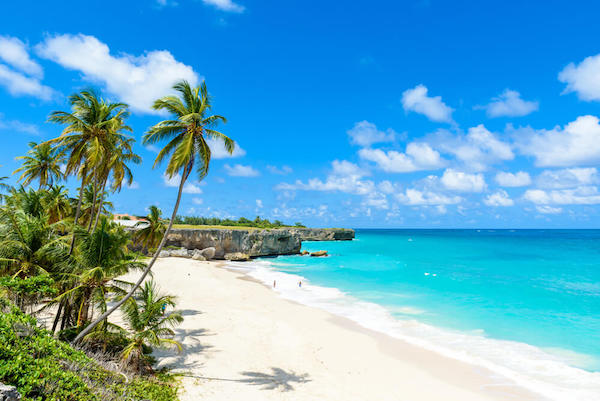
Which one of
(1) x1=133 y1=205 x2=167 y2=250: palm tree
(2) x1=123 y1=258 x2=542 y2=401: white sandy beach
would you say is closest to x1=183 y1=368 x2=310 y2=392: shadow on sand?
(2) x1=123 y1=258 x2=542 y2=401: white sandy beach

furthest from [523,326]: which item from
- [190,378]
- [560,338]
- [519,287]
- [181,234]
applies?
[181,234]

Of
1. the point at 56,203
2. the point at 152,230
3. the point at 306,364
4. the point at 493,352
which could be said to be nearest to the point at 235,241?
the point at 152,230

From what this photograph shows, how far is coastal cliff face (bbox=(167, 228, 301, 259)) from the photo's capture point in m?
58.9

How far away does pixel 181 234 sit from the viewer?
191 ft

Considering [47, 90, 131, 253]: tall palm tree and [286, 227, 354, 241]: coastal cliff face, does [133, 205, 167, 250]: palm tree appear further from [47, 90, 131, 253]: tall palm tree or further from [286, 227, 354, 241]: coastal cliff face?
[286, 227, 354, 241]: coastal cliff face

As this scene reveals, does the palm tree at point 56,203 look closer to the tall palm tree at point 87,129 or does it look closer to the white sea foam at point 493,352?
the tall palm tree at point 87,129

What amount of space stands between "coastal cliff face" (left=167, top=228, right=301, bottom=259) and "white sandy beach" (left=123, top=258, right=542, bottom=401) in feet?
121

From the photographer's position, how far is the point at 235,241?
6347cm

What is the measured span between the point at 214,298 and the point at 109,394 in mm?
19891

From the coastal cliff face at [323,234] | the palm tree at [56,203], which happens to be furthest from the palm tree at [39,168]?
the coastal cliff face at [323,234]

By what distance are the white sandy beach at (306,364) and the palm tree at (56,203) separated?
13388mm

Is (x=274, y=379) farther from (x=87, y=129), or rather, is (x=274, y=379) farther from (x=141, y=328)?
(x=87, y=129)

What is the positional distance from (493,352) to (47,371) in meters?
21.8

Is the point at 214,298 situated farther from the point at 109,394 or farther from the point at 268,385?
the point at 109,394
